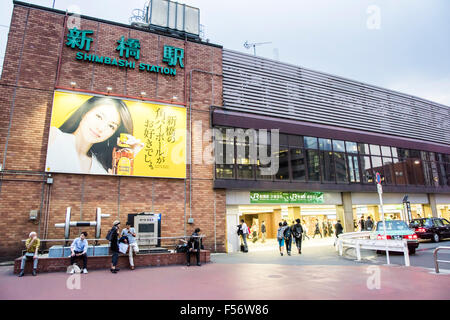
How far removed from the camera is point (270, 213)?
66.0ft

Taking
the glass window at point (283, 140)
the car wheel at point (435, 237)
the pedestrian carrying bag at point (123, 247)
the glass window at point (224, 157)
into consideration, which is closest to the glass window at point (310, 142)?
the glass window at point (283, 140)

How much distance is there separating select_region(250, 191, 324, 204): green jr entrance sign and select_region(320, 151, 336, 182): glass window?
1.13 meters

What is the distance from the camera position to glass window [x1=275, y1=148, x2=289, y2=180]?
16.0 meters

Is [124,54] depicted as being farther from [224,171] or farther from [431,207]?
[431,207]

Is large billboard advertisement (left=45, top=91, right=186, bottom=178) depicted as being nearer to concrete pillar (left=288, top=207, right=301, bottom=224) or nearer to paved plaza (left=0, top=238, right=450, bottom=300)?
paved plaza (left=0, top=238, right=450, bottom=300)

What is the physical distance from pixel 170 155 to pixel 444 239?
17327mm

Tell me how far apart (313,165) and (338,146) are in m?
2.78

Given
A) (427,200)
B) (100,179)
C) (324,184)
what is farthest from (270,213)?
(427,200)

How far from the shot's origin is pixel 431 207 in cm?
2241

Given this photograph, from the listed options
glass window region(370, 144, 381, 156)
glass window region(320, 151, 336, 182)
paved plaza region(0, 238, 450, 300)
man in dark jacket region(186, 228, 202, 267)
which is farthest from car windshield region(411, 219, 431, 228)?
man in dark jacket region(186, 228, 202, 267)

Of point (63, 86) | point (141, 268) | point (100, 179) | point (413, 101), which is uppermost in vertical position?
point (413, 101)

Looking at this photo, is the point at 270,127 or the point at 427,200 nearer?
the point at 270,127

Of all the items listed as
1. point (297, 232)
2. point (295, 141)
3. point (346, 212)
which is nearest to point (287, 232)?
point (297, 232)
